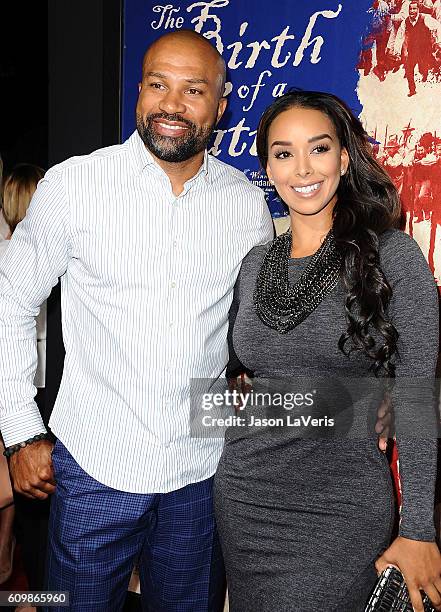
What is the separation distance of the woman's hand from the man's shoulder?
1.14 meters

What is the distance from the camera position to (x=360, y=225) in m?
1.88

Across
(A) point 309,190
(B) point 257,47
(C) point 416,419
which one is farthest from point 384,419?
(B) point 257,47

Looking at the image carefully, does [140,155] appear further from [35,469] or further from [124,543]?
[124,543]

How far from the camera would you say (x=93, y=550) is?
2.03 m

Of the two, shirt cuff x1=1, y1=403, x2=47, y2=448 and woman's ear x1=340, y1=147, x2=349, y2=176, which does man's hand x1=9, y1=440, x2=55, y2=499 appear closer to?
shirt cuff x1=1, y1=403, x2=47, y2=448

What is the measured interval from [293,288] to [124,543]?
2.86 feet

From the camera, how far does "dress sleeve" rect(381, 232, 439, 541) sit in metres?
1.68

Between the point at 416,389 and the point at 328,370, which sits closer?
the point at 416,389

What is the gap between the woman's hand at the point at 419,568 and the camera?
5.44ft

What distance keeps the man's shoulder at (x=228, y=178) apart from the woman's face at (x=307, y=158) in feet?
0.97

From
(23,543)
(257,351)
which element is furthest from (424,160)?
(23,543)

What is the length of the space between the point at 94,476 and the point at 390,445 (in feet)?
3.10

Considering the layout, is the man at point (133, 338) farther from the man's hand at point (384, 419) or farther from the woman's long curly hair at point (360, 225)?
the man's hand at point (384, 419)

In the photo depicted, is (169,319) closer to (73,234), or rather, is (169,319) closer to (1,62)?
(73,234)
